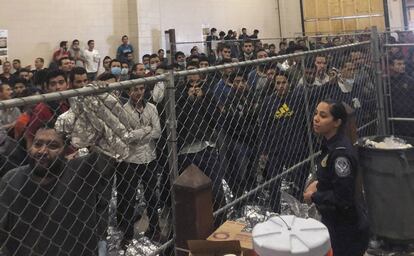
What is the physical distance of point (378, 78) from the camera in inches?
187

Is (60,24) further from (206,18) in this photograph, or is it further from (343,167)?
(343,167)

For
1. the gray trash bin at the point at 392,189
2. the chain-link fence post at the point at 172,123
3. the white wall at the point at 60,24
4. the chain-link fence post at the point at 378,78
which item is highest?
the white wall at the point at 60,24

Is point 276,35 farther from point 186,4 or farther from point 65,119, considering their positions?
point 65,119

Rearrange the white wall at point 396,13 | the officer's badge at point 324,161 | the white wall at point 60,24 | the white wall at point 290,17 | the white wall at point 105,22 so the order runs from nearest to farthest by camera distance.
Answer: the officer's badge at point 324,161 → the white wall at point 60,24 → the white wall at point 105,22 → the white wall at point 396,13 → the white wall at point 290,17

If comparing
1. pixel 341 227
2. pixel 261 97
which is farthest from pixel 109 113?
pixel 261 97

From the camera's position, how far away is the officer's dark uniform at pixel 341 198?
269 cm

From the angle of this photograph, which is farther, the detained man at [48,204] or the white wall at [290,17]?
the white wall at [290,17]

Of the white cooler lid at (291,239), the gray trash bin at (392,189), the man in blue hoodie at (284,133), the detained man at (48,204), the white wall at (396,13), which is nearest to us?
the white cooler lid at (291,239)

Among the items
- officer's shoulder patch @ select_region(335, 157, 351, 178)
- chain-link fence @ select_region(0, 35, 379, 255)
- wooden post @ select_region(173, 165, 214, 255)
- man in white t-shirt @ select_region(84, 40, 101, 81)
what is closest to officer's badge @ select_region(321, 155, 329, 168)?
officer's shoulder patch @ select_region(335, 157, 351, 178)

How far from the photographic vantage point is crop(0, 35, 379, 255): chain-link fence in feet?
7.14

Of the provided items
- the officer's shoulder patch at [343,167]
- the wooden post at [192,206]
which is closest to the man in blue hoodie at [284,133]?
the officer's shoulder patch at [343,167]

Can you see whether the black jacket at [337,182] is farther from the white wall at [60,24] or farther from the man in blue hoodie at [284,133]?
the white wall at [60,24]

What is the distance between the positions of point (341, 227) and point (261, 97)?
1.69 metres

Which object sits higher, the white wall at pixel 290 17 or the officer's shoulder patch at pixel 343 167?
the white wall at pixel 290 17
